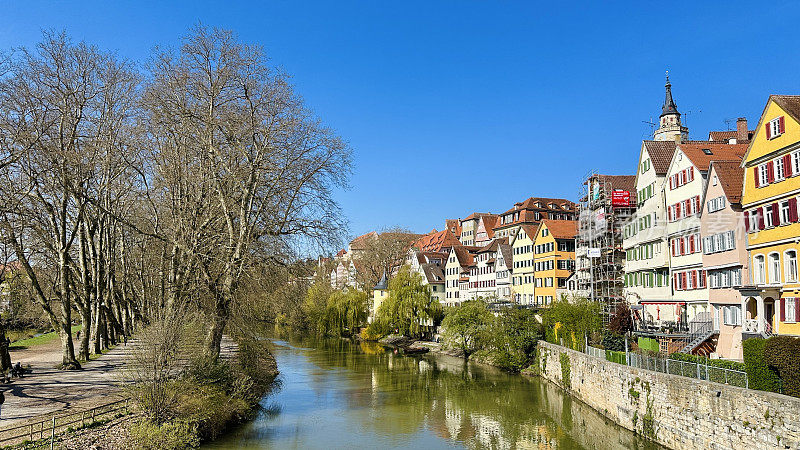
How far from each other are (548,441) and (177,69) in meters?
19.9

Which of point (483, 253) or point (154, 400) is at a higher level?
point (483, 253)

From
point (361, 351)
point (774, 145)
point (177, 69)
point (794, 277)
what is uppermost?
point (177, 69)

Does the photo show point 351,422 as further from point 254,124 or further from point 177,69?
point 177,69

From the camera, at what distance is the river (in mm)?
21062

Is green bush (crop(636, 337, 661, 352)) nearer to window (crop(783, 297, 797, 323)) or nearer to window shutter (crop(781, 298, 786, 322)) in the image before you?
window shutter (crop(781, 298, 786, 322))

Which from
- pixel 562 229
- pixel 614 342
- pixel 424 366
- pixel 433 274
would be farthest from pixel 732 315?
pixel 433 274

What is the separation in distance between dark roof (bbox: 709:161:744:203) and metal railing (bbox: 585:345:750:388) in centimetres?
951

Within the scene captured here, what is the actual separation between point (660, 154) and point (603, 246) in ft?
31.0

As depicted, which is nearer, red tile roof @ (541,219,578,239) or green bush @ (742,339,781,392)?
green bush @ (742,339,781,392)

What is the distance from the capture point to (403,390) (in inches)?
1261

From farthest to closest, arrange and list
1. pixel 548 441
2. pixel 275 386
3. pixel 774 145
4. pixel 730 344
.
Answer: pixel 275 386
pixel 730 344
pixel 774 145
pixel 548 441

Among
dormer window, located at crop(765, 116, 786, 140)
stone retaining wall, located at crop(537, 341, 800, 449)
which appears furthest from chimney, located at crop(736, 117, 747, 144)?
stone retaining wall, located at crop(537, 341, 800, 449)

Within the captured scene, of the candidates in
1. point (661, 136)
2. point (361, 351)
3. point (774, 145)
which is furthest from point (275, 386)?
point (661, 136)

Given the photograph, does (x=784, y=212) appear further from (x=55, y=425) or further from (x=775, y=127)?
(x=55, y=425)
